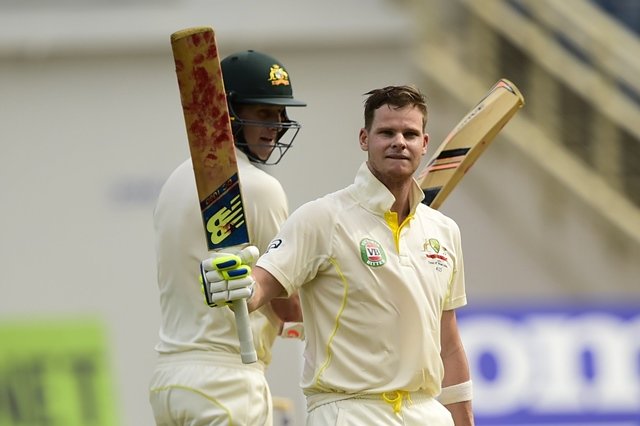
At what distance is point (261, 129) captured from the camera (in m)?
4.14

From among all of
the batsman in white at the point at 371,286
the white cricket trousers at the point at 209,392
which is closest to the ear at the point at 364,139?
the batsman in white at the point at 371,286

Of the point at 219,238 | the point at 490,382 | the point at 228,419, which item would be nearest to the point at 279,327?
the point at 228,419

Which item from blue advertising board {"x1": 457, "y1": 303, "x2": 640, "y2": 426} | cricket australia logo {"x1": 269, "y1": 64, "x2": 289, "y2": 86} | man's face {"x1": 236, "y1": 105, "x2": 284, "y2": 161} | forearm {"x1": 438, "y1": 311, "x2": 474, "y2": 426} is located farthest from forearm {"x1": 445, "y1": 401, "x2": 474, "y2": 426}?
blue advertising board {"x1": 457, "y1": 303, "x2": 640, "y2": 426}

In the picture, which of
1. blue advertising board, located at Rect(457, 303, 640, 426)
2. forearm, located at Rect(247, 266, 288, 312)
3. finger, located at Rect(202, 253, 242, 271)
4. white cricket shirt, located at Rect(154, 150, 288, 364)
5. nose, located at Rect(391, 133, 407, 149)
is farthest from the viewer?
blue advertising board, located at Rect(457, 303, 640, 426)

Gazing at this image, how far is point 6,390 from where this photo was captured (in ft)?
26.9

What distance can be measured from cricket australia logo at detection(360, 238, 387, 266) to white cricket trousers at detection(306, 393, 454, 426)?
285mm

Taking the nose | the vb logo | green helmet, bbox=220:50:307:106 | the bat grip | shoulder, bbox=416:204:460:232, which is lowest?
the bat grip

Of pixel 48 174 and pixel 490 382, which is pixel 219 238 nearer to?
pixel 490 382

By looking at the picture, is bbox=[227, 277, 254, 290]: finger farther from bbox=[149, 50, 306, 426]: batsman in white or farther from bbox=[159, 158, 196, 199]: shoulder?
bbox=[159, 158, 196, 199]: shoulder

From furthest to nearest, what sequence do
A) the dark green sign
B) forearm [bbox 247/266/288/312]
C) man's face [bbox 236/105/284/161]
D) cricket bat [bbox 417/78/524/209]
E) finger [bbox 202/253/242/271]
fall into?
the dark green sign, cricket bat [bbox 417/78/524/209], man's face [bbox 236/105/284/161], forearm [bbox 247/266/288/312], finger [bbox 202/253/242/271]

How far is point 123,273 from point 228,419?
4.46m

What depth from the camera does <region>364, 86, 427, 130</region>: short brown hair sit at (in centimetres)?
359

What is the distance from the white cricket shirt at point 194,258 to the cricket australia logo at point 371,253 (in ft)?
1.55

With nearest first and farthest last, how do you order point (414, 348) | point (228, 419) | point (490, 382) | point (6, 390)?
point (414, 348) < point (228, 419) < point (490, 382) < point (6, 390)
